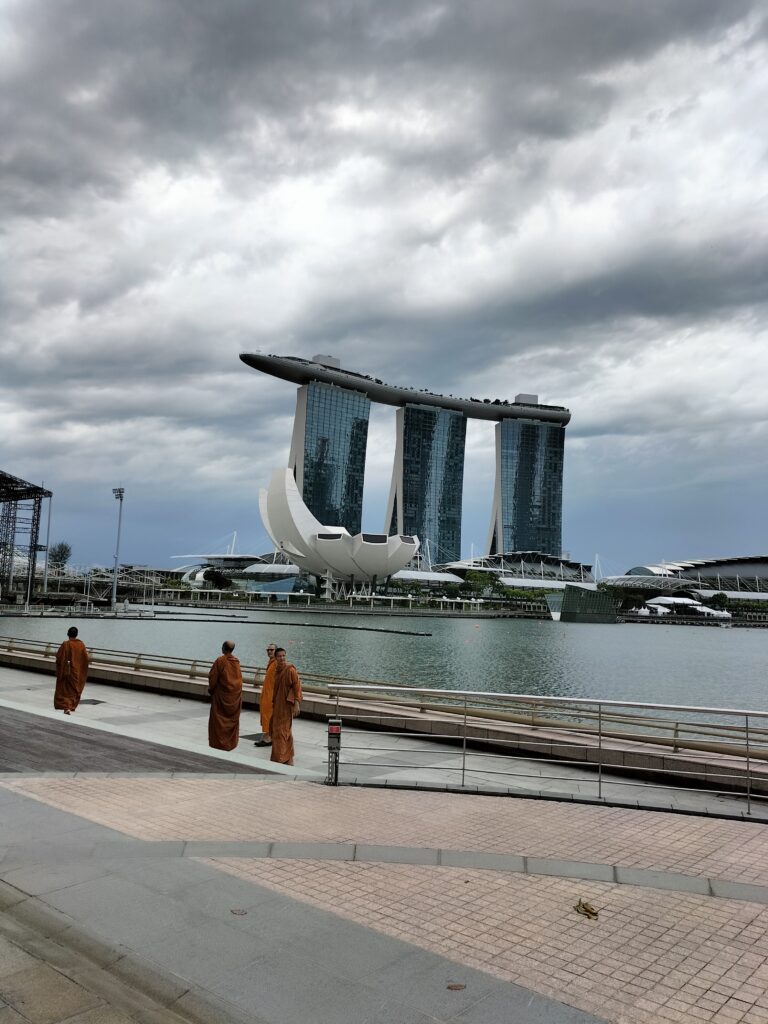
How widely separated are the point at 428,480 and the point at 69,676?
17445 centimetres

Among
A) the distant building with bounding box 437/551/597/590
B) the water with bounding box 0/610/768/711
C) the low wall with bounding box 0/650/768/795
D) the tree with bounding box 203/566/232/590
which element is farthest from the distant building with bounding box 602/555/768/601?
the low wall with bounding box 0/650/768/795

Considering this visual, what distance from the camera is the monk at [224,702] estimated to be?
1052 cm

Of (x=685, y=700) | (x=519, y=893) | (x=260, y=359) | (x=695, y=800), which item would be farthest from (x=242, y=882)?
(x=260, y=359)

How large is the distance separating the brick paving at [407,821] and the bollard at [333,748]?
0.17m

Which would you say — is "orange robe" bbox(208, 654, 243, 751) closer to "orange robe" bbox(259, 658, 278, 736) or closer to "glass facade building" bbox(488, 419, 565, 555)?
"orange robe" bbox(259, 658, 278, 736)

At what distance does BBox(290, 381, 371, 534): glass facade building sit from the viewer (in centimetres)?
16800

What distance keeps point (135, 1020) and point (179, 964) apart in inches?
21.1

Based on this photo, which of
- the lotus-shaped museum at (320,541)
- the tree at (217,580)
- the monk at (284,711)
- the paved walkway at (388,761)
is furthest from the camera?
the tree at (217,580)

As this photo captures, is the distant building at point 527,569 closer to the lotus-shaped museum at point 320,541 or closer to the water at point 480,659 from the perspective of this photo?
the lotus-shaped museum at point 320,541

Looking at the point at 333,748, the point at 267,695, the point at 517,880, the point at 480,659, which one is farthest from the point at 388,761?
the point at 480,659

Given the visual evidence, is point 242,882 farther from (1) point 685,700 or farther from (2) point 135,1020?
(1) point 685,700

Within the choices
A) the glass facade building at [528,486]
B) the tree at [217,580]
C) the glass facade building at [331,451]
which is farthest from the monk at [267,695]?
the glass facade building at [528,486]

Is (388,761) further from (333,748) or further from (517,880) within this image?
(517,880)

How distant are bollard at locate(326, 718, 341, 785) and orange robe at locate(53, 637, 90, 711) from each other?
640 centimetres
